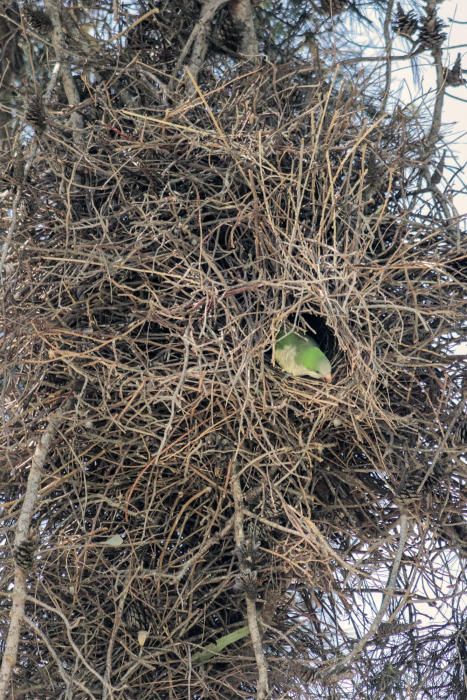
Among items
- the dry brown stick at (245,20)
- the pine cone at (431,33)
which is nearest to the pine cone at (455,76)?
the pine cone at (431,33)

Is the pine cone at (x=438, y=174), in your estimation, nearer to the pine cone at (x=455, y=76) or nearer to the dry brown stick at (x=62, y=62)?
the pine cone at (x=455, y=76)

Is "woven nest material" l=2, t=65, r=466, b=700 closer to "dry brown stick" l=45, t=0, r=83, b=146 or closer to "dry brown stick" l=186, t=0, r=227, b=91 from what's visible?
"dry brown stick" l=45, t=0, r=83, b=146

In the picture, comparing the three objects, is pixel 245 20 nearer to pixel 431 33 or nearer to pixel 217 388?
pixel 431 33

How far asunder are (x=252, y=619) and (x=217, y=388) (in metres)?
0.32

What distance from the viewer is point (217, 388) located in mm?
1439

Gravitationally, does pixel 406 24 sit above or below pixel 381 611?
above

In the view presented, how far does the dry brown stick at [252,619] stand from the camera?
52.1 inches

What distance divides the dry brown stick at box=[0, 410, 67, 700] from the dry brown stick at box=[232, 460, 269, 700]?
26cm

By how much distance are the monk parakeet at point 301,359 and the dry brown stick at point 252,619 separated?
169mm

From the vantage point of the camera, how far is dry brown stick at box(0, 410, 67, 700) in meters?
1.26

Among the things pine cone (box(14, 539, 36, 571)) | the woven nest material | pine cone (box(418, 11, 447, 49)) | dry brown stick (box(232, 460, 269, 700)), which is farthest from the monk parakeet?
pine cone (box(418, 11, 447, 49))

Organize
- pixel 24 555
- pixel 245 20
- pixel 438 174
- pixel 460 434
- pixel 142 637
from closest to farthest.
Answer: pixel 24 555
pixel 142 637
pixel 460 434
pixel 438 174
pixel 245 20

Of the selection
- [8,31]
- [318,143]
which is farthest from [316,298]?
[8,31]

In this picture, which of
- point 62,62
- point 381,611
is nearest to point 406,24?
point 62,62
